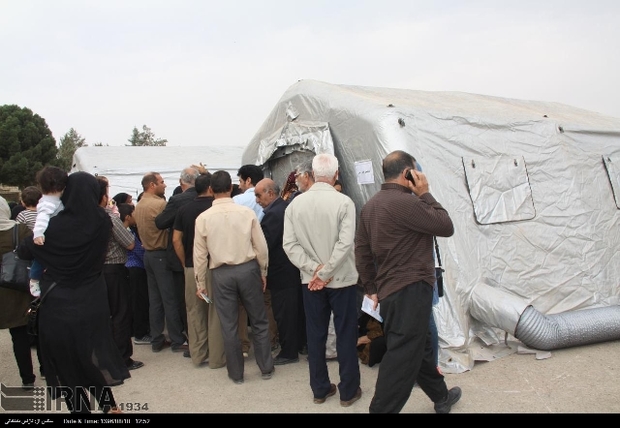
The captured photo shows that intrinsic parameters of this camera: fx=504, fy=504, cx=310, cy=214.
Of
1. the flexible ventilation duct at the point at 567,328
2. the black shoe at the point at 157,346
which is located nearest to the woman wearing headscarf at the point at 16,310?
the black shoe at the point at 157,346

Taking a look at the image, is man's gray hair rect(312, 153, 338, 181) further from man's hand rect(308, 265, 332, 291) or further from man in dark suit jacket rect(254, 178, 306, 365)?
man in dark suit jacket rect(254, 178, 306, 365)

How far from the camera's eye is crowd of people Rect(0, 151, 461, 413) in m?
3.26

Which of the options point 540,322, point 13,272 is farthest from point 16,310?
point 540,322

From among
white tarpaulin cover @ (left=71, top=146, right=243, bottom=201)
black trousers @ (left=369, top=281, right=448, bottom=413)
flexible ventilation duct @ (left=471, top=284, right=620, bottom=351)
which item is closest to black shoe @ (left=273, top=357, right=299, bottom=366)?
flexible ventilation duct @ (left=471, top=284, right=620, bottom=351)

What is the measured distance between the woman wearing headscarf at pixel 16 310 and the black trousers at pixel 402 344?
3.30 m

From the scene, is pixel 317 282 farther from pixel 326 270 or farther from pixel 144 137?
pixel 144 137

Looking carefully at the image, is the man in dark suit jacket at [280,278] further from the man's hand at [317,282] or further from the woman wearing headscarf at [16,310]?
the woman wearing headscarf at [16,310]

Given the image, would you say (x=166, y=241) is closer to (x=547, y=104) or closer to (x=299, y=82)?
(x=299, y=82)

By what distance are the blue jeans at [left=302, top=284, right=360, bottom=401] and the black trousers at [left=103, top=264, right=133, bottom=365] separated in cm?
227

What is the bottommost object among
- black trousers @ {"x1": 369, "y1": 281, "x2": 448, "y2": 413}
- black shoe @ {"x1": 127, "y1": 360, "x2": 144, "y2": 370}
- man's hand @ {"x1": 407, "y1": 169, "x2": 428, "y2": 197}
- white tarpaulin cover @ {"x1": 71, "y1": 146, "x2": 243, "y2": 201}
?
black shoe @ {"x1": 127, "y1": 360, "x2": 144, "y2": 370}

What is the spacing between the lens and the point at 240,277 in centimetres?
460

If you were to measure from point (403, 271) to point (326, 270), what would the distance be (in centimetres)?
81

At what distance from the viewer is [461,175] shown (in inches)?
209

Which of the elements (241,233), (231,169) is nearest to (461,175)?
(241,233)
